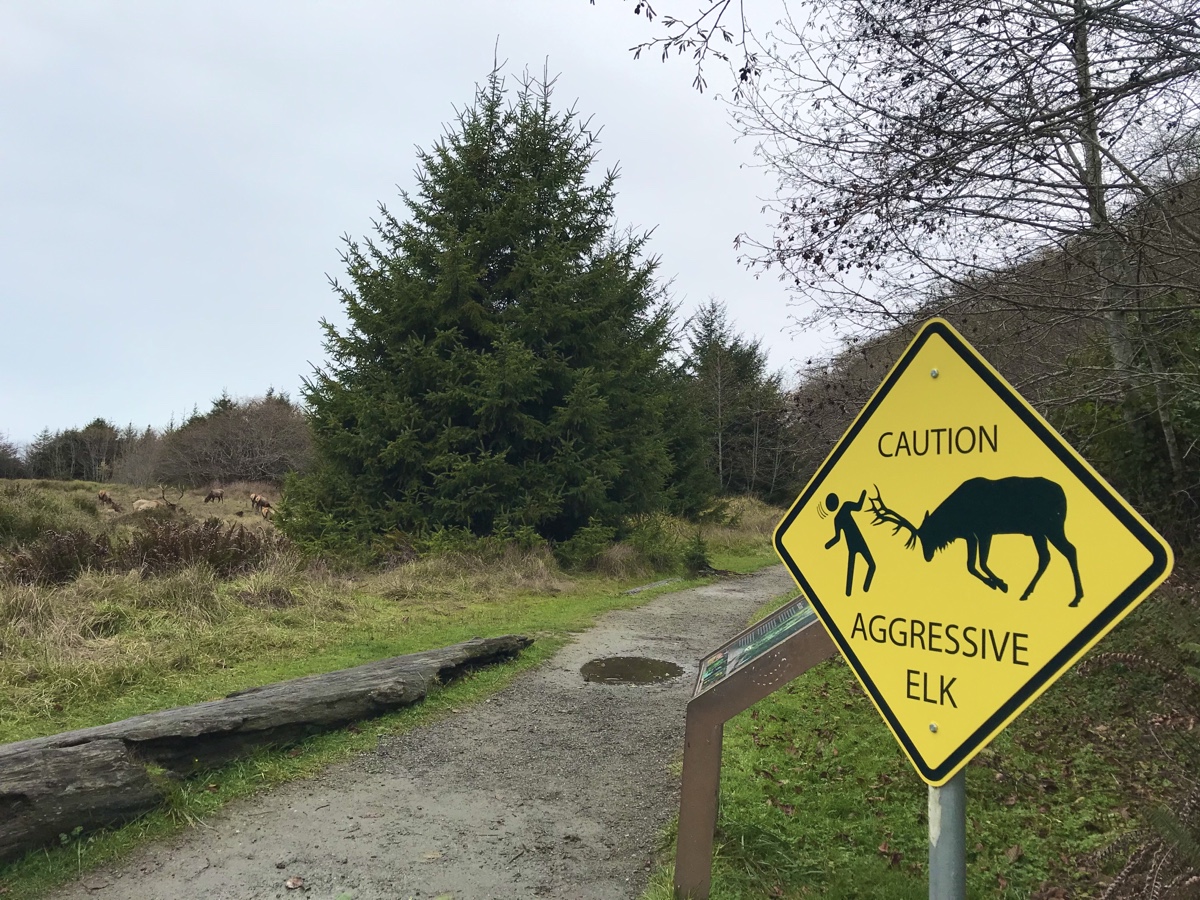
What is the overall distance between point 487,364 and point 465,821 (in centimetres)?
1061

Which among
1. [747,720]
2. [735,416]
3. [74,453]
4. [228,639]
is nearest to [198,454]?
[74,453]

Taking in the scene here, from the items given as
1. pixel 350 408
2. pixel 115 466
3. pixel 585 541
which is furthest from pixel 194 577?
pixel 115 466

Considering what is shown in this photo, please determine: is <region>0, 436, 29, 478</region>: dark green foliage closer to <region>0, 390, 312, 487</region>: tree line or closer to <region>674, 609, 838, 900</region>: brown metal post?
<region>0, 390, 312, 487</region>: tree line

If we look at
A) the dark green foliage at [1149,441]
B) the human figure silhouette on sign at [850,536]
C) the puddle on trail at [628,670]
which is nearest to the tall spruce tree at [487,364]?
the puddle on trail at [628,670]

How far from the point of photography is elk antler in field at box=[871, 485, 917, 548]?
6.39ft

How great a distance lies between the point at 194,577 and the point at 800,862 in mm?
7836

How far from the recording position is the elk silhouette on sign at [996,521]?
1689 mm

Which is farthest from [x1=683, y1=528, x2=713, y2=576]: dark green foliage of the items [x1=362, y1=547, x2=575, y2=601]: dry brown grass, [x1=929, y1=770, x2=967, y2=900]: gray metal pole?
[x1=929, y1=770, x2=967, y2=900]: gray metal pole

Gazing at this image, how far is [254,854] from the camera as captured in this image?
3.94 metres

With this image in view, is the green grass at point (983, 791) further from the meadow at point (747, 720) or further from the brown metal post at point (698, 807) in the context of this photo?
the brown metal post at point (698, 807)

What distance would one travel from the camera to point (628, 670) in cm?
805

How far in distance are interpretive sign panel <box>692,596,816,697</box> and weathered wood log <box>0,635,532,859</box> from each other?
10.1 feet

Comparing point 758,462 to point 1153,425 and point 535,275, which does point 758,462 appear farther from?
point 1153,425

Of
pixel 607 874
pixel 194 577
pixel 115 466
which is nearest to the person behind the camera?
pixel 607 874
